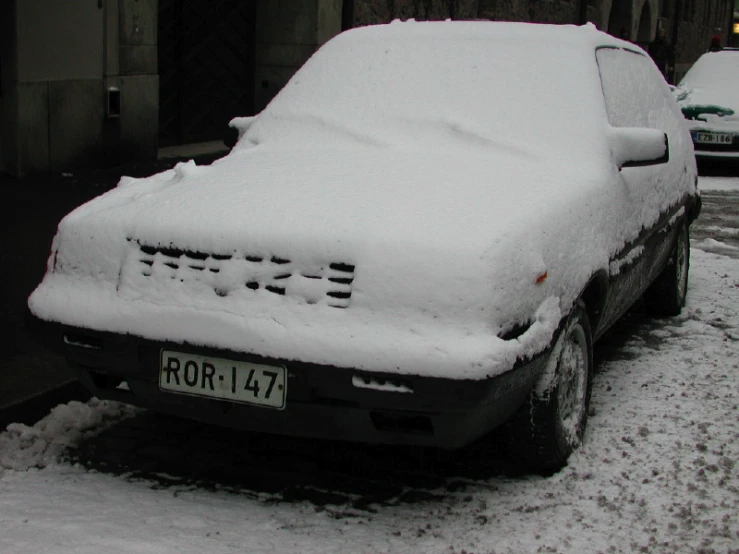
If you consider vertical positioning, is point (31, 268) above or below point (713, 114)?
below

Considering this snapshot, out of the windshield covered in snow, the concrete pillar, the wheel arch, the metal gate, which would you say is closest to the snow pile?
the windshield covered in snow

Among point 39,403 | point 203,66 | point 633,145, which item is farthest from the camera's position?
point 203,66

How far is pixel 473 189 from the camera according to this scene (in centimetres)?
365

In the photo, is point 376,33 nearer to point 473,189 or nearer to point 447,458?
point 473,189

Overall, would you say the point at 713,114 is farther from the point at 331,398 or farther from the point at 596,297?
the point at 331,398

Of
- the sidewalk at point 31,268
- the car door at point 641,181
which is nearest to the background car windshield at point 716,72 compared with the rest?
the sidewalk at point 31,268

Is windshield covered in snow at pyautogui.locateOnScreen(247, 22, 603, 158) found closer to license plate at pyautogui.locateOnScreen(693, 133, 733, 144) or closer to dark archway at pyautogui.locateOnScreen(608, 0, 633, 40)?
license plate at pyautogui.locateOnScreen(693, 133, 733, 144)

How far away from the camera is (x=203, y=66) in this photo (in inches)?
526

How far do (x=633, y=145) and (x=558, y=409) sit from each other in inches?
50.7

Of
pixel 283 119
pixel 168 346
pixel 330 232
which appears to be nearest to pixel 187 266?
pixel 168 346

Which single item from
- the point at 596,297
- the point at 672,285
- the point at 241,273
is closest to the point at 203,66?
the point at 672,285

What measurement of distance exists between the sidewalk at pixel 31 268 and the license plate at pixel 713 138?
20.5 feet

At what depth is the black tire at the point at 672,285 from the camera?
5.97m

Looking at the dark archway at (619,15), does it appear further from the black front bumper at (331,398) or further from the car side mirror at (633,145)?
the black front bumper at (331,398)
